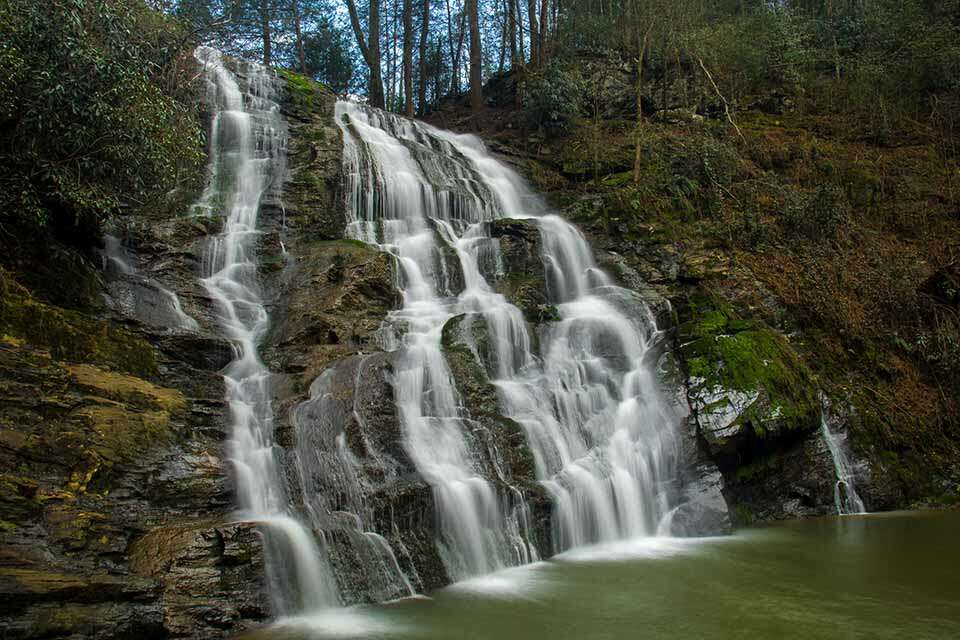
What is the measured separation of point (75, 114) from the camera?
7.98 meters

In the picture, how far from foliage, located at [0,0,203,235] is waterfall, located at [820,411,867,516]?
11.3 m

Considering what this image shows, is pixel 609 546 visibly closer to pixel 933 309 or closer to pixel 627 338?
pixel 627 338

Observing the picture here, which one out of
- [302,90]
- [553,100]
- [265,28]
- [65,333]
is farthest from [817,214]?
[265,28]

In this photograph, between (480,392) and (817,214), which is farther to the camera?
(817,214)

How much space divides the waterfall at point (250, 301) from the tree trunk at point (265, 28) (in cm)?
567

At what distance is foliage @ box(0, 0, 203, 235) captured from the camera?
7.68 metres

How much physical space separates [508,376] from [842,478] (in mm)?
5564

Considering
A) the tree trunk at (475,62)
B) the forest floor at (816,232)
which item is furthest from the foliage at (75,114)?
the tree trunk at (475,62)

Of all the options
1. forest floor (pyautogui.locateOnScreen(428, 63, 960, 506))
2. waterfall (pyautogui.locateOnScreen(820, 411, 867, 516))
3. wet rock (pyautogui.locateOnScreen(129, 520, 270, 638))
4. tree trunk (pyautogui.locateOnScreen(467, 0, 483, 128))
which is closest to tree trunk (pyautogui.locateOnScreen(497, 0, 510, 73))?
tree trunk (pyautogui.locateOnScreen(467, 0, 483, 128))

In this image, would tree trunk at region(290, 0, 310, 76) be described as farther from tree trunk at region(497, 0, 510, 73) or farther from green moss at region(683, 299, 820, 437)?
green moss at region(683, 299, 820, 437)

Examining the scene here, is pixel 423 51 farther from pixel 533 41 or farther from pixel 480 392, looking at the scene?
pixel 480 392

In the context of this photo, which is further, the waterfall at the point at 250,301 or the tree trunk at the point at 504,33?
the tree trunk at the point at 504,33

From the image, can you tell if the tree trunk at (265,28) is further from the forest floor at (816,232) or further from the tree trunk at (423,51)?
the forest floor at (816,232)

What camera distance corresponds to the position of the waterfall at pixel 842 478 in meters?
10.0
